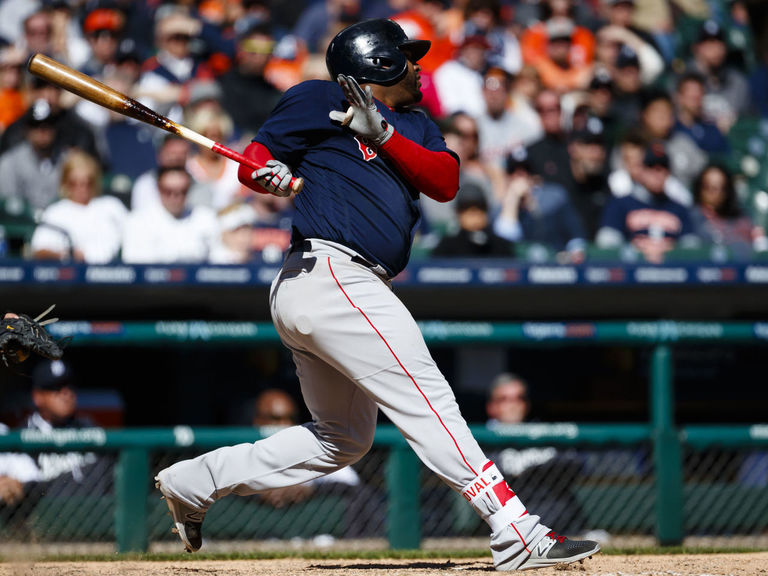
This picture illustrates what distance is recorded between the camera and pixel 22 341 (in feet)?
11.8

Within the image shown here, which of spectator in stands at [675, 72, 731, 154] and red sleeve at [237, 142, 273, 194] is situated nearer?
red sleeve at [237, 142, 273, 194]

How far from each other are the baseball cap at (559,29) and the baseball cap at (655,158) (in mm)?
1627

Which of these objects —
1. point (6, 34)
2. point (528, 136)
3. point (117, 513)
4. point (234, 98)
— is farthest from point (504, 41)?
point (117, 513)

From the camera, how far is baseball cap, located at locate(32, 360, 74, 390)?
559cm

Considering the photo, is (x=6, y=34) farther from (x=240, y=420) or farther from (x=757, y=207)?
(x=757, y=207)

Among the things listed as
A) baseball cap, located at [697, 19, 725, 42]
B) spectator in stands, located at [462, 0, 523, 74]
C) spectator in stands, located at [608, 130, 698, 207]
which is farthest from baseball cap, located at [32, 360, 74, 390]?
baseball cap, located at [697, 19, 725, 42]

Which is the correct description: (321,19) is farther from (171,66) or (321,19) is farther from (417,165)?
(417,165)

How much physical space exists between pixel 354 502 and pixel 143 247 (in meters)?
2.09

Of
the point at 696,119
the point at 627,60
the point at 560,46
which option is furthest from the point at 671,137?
the point at 560,46

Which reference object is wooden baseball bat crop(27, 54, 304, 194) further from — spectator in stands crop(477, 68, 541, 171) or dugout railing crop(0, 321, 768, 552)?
spectator in stands crop(477, 68, 541, 171)

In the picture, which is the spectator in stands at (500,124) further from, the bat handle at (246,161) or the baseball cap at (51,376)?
the bat handle at (246,161)

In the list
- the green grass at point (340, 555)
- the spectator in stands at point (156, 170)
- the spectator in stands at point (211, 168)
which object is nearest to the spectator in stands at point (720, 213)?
the green grass at point (340, 555)

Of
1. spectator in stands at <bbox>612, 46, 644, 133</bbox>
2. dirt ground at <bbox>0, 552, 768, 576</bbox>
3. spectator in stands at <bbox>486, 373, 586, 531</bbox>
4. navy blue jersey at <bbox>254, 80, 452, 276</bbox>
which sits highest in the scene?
navy blue jersey at <bbox>254, 80, 452, 276</bbox>

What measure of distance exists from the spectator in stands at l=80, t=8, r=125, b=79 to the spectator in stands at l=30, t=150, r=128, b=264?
4.69 feet
